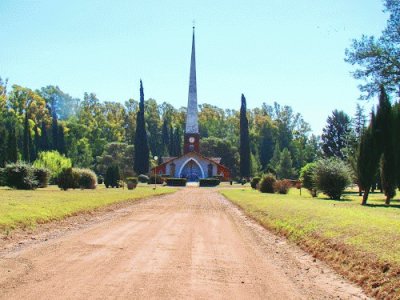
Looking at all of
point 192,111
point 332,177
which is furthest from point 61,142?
point 332,177

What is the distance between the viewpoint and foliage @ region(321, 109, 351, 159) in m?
89.5

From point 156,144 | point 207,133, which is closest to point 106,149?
A: point 156,144

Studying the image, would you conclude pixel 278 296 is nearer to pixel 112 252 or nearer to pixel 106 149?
pixel 112 252

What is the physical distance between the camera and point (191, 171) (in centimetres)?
10312

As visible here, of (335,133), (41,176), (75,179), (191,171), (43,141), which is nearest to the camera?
(41,176)

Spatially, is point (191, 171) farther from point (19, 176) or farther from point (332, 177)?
point (332, 177)

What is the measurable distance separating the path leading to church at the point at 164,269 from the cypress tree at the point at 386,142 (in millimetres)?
18235

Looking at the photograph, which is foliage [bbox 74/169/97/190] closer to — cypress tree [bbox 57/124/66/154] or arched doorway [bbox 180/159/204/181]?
arched doorway [bbox 180/159/204/181]

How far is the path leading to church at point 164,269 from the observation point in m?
7.93

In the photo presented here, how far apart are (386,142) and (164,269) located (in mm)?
25424

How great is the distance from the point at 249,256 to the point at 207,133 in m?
134

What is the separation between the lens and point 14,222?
1675 cm

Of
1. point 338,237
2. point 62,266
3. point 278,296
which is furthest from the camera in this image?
point 338,237

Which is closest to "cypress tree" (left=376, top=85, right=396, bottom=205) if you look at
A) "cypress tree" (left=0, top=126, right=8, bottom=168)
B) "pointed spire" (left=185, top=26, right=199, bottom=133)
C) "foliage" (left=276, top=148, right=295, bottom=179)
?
"cypress tree" (left=0, top=126, right=8, bottom=168)
